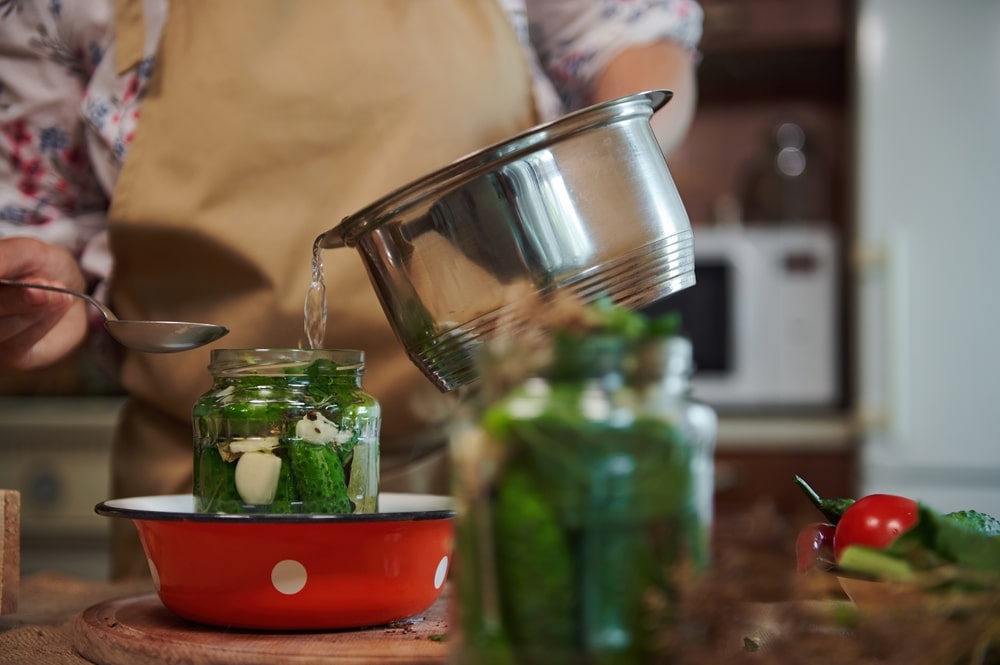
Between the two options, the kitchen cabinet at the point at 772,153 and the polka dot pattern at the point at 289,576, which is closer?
the polka dot pattern at the point at 289,576

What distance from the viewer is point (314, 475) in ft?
2.03

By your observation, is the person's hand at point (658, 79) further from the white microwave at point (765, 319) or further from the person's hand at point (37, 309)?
the white microwave at point (765, 319)

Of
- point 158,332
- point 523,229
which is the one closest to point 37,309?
point 158,332

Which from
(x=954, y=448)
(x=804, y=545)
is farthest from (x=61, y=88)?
(x=954, y=448)

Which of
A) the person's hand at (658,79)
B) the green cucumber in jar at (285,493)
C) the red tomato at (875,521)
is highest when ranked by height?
the person's hand at (658,79)

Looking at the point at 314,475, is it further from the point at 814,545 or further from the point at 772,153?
the point at 772,153

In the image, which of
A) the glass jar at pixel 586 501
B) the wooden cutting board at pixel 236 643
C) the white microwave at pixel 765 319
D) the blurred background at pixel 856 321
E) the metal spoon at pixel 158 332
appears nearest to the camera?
the glass jar at pixel 586 501

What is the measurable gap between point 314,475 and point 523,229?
0.19 meters

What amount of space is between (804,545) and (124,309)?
0.67 metres

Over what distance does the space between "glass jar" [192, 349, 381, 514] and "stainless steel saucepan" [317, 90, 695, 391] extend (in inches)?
2.4

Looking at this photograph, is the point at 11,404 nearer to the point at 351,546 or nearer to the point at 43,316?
the point at 43,316

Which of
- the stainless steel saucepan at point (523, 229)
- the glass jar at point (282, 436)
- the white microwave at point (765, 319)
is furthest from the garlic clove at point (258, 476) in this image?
the white microwave at point (765, 319)

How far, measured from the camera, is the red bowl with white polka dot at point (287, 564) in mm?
597

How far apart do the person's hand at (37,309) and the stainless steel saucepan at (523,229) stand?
30 cm
